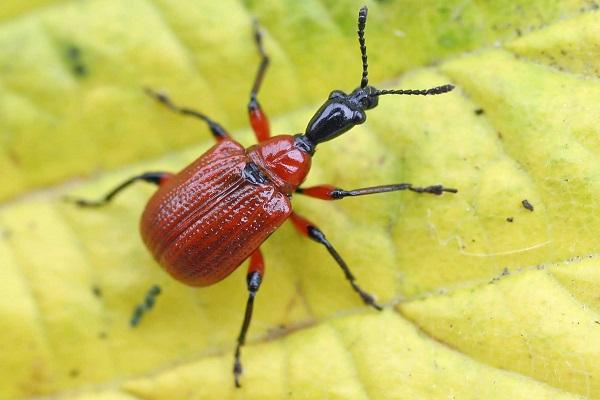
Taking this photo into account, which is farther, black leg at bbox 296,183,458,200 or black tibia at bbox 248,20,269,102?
black tibia at bbox 248,20,269,102

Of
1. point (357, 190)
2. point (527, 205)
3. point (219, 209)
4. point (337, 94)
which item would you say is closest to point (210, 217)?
point (219, 209)

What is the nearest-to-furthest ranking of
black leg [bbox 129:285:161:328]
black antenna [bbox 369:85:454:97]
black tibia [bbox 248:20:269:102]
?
1. black antenna [bbox 369:85:454:97]
2. black tibia [bbox 248:20:269:102]
3. black leg [bbox 129:285:161:328]

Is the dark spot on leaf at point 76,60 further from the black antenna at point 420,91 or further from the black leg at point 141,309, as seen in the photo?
the black antenna at point 420,91

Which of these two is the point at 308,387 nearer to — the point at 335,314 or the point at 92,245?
the point at 335,314

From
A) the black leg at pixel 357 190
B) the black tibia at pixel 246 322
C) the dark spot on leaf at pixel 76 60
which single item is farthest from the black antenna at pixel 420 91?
the dark spot on leaf at pixel 76 60

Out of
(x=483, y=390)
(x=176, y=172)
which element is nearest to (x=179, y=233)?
(x=176, y=172)

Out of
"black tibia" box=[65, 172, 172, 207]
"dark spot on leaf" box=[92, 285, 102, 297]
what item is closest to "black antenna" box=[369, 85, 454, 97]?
"black tibia" box=[65, 172, 172, 207]

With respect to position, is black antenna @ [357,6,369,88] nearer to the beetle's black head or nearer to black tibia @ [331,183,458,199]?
the beetle's black head
